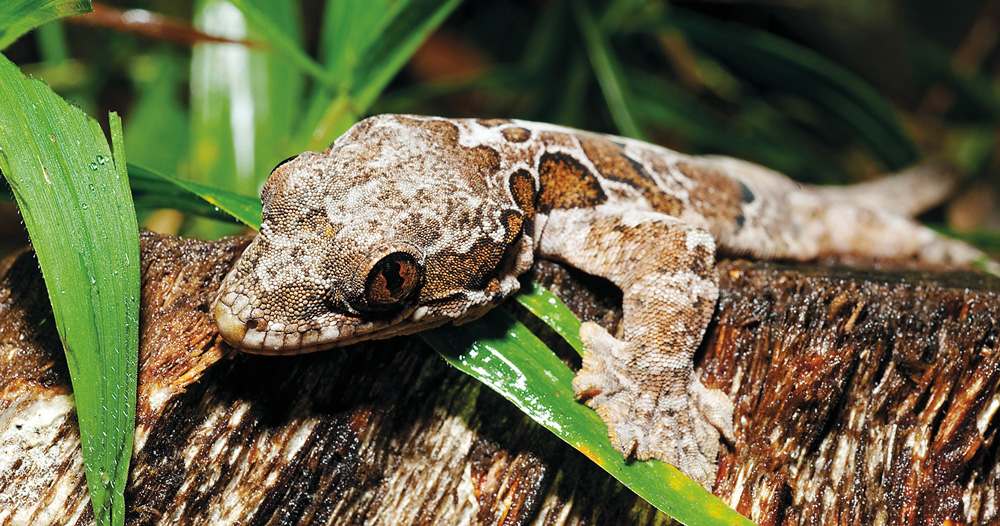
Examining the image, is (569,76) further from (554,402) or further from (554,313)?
(554,402)

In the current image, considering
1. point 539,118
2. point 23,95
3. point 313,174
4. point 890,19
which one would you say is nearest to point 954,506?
point 313,174

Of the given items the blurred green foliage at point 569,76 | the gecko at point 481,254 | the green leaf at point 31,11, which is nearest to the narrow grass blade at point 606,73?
the blurred green foliage at point 569,76

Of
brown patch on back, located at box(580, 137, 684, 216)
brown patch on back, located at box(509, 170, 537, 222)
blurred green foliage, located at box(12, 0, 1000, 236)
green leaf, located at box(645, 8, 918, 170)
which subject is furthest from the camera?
green leaf, located at box(645, 8, 918, 170)

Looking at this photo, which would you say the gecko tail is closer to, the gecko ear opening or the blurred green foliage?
the blurred green foliage

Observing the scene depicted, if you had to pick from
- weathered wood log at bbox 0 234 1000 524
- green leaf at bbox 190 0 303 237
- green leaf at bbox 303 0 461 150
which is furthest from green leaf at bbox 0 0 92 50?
green leaf at bbox 190 0 303 237

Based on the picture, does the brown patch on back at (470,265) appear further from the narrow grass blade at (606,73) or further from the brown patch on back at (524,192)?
the narrow grass blade at (606,73)

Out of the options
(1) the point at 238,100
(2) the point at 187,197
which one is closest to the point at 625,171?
(2) the point at 187,197
